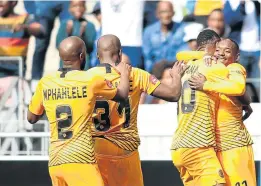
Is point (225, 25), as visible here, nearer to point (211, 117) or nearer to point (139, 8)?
point (139, 8)

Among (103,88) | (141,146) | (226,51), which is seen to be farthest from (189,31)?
(103,88)

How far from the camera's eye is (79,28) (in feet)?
43.4

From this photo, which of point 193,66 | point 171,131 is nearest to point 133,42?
point 171,131

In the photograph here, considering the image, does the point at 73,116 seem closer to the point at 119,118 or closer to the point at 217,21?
the point at 119,118

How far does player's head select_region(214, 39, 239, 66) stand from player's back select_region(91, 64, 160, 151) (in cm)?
95

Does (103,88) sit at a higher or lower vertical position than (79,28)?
lower

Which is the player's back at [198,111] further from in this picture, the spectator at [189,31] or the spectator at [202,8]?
the spectator at [202,8]

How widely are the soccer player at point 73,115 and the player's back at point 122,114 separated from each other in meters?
0.50

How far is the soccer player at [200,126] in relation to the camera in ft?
30.7

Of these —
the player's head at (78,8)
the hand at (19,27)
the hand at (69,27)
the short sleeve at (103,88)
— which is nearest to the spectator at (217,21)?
the player's head at (78,8)

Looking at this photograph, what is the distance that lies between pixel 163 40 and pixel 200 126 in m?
3.82

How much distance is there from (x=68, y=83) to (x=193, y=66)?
5.34 ft

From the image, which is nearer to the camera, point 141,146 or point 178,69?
point 178,69

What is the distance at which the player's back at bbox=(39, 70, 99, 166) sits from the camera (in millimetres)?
8242
